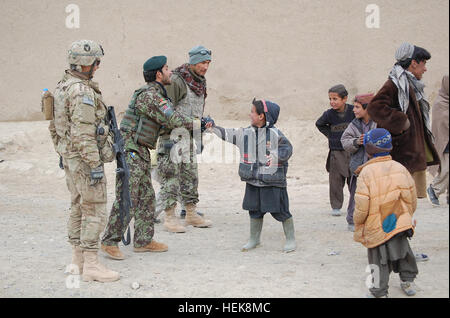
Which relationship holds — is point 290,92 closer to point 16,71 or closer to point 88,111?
point 16,71

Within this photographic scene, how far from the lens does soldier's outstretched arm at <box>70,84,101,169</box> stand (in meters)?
4.32

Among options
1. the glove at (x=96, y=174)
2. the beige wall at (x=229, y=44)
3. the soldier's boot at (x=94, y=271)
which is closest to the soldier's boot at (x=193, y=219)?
the soldier's boot at (x=94, y=271)

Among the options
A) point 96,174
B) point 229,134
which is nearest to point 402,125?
point 229,134

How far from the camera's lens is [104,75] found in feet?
39.4

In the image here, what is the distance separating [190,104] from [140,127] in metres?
1.27

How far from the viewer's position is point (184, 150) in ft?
20.4

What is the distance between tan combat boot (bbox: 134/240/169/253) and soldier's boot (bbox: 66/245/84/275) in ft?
2.46

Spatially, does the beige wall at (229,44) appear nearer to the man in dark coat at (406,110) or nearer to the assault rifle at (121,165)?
the man in dark coat at (406,110)

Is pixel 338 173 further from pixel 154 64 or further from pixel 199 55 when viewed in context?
pixel 154 64

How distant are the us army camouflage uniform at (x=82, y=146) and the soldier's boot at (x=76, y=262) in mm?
86

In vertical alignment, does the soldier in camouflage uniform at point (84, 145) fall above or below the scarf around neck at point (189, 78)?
below

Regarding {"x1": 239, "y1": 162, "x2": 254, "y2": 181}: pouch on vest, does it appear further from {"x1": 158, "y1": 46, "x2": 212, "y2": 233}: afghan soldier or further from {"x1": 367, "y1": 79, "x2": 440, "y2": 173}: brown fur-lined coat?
{"x1": 367, "y1": 79, "x2": 440, "y2": 173}: brown fur-lined coat

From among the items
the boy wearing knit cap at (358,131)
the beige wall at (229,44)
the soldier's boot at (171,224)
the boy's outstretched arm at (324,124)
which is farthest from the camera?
the beige wall at (229,44)

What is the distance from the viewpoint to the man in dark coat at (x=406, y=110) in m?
4.62
